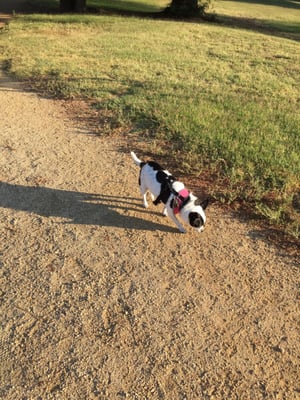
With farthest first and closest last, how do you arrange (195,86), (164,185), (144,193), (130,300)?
1. (195,86)
2. (144,193)
3. (164,185)
4. (130,300)

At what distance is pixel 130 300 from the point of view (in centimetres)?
402

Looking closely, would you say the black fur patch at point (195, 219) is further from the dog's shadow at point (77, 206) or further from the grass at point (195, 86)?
the grass at point (195, 86)

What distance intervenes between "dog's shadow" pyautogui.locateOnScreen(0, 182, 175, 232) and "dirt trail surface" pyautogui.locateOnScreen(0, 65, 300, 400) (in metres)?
0.02

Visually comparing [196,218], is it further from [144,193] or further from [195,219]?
[144,193]

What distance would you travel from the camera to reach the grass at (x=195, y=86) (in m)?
6.17

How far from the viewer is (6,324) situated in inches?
147

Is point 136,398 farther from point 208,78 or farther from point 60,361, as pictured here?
point 208,78

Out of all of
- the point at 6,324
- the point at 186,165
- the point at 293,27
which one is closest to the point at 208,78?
the point at 186,165

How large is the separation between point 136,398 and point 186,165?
3.70 meters

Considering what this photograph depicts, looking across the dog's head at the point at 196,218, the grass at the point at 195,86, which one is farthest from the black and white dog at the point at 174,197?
the grass at the point at 195,86

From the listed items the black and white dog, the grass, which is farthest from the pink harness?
the grass

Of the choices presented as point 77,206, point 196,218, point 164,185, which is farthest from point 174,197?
point 77,206

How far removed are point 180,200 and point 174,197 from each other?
0.09 m

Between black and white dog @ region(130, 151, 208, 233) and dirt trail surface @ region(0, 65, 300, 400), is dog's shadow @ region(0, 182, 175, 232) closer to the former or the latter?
dirt trail surface @ region(0, 65, 300, 400)
